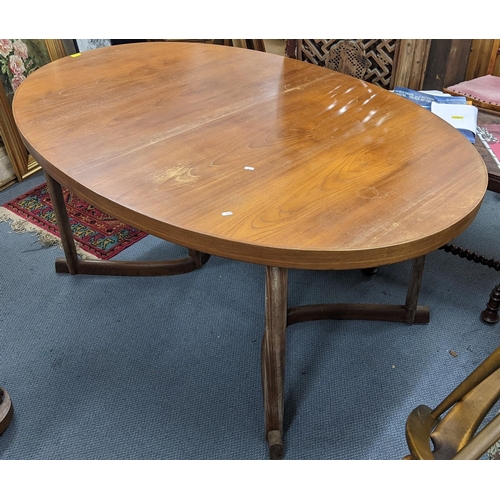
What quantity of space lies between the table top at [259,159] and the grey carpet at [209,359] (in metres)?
0.63

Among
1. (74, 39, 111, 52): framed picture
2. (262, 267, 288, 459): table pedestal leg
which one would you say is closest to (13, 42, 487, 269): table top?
(262, 267, 288, 459): table pedestal leg

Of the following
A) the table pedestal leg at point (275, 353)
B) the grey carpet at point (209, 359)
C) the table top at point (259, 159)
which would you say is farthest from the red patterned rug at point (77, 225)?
the table pedestal leg at point (275, 353)

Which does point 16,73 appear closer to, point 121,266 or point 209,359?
point 121,266

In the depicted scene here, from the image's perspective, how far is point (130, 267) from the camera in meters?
1.82

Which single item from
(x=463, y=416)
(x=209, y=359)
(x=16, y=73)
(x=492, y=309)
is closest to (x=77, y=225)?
(x=16, y=73)

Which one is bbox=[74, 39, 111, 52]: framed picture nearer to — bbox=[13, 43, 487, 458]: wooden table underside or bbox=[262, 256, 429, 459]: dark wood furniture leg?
bbox=[13, 43, 487, 458]: wooden table underside

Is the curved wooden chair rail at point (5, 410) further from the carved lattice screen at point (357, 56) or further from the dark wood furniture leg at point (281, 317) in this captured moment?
the carved lattice screen at point (357, 56)

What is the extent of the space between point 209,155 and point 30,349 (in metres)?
0.87

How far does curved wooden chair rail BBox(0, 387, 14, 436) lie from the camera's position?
1.31 metres

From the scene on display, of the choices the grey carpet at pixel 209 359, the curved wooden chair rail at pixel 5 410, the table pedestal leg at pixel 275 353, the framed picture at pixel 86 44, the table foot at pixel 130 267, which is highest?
the framed picture at pixel 86 44

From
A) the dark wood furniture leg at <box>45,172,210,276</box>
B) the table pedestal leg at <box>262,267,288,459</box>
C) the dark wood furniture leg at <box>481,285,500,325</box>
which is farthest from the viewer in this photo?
the dark wood furniture leg at <box>45,172,210,276</box>

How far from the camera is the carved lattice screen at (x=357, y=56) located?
217cm

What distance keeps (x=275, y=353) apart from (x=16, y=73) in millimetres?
1857

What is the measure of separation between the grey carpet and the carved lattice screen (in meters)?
0.84
